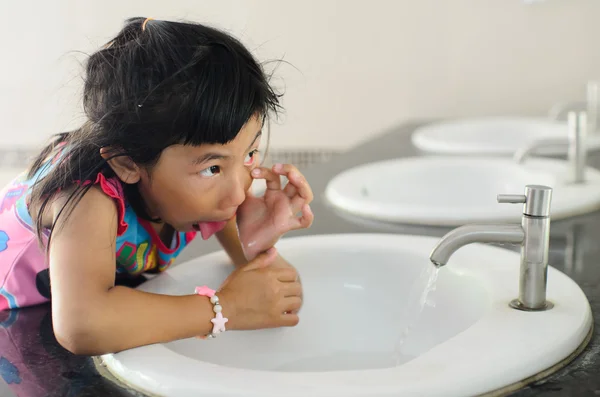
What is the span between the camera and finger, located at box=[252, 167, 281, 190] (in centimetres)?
98

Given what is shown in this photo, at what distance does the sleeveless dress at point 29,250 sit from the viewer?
3.21 ft

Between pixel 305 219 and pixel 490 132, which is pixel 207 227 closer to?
pixel 305 219

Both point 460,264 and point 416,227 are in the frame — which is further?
point 416,227

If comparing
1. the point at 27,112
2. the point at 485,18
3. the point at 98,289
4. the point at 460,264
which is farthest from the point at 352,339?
the point at 27,112

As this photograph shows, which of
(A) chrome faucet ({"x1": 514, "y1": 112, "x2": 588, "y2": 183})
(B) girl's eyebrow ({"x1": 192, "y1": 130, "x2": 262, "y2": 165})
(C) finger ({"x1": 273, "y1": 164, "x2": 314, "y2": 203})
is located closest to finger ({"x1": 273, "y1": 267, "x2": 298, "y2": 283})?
(C) finger ({"x1": 273, "y1": 164, "x2": 314, "y2": 203})

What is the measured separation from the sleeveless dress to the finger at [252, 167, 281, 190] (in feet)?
0.57

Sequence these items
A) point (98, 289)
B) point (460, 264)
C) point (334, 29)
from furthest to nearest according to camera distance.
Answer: point (334, 29)
point (460, 264)
point (98, 289)

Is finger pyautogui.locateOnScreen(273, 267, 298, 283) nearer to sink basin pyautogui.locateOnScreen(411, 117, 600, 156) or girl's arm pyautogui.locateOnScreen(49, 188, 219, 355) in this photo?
girl's arm pyautogui.locateOnScreen(49, 188, 219, 355)

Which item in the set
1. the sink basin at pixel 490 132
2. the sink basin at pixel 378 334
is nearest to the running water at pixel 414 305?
the sink basin at pixel 378 334

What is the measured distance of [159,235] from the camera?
1.05 metres

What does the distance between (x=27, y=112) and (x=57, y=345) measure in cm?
275

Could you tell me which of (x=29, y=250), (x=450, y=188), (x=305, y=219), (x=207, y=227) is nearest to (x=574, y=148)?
(x=450, y=188)

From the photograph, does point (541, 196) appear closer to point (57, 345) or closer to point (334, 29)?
point (57, 345)

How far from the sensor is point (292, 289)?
1.01 m
